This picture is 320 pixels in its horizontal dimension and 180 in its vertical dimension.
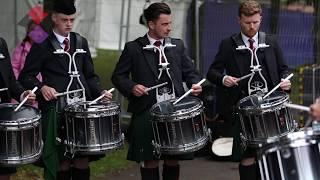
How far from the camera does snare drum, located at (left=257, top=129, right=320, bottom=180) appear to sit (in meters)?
4.28

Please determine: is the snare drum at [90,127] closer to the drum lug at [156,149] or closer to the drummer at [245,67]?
the drum lug at [156,149]

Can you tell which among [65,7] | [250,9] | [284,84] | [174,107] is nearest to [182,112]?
[174,107]

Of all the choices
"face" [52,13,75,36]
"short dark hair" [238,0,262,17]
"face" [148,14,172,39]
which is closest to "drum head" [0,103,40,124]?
"face" [52,13,75,36]

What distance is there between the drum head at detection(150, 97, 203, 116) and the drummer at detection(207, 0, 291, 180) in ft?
1.33

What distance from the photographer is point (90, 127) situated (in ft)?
17.8

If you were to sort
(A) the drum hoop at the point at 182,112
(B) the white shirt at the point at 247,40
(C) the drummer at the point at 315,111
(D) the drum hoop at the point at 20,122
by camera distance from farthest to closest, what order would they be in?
(B) the white shirt at the point at 247,40 → (A) the drum hoop at the point at 182,112 → (D) the drum hoop at the point at 20,122 → (C) the drummer at the point at 315,111

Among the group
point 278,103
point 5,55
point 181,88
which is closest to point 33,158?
point 5,55

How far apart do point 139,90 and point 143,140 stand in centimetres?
49

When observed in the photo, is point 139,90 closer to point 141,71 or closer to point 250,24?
point 141,71

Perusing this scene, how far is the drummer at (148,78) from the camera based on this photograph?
5.89m

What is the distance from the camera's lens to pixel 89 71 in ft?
19.5

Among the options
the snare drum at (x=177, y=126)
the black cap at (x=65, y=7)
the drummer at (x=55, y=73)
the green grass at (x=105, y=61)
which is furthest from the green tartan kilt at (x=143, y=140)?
the green grass at (x=105, y=61)

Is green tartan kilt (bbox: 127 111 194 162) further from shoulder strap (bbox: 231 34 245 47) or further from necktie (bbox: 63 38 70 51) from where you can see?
shoulder strap (bbox: 231 34 245 47)

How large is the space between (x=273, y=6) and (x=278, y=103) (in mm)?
4689
